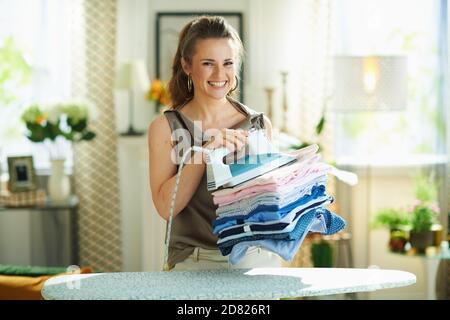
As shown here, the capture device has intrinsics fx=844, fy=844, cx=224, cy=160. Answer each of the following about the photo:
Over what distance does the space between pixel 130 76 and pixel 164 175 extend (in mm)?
3425

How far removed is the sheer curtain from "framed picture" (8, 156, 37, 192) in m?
0.41

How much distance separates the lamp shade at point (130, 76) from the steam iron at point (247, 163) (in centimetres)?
354

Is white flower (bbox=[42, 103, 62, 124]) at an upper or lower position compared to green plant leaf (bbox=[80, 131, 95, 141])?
upper

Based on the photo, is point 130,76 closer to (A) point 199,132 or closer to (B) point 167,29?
(B) point 167,29

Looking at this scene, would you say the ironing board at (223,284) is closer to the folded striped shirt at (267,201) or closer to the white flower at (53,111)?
the folded striped shirt at (267,201)

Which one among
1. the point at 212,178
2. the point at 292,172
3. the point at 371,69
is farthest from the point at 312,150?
the point at 371,69


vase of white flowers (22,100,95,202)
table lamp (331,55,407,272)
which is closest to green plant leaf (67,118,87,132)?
vase of white flowers (22,100,95,202)

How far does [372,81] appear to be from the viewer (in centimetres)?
444

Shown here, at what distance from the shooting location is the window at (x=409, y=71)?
219 inches

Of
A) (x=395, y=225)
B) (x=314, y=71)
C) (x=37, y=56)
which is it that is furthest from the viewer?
(x=37, y=56)

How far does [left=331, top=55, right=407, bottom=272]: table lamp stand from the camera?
444 cm

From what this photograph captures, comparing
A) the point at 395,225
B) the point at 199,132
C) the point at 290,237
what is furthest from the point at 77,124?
the point at 290,237

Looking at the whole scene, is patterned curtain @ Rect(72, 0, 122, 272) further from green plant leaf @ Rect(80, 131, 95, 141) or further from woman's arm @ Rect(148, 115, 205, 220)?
woman's arm @ Rect(148, 115, 205, 220)

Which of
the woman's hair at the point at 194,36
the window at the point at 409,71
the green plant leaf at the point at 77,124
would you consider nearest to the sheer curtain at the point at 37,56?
the green plant leaf at the point at 77,124
